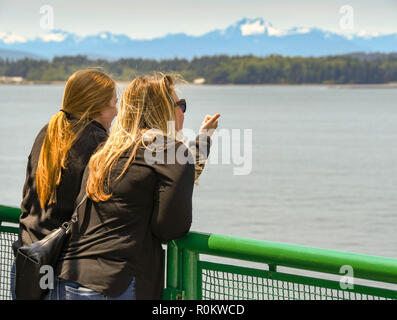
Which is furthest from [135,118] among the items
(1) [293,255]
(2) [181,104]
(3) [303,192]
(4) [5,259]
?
(3) [303,192]

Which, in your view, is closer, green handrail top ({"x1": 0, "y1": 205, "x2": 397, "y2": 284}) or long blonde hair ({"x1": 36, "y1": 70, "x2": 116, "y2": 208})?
green handrail top ({"x1": 0, "y1": 205, "x2": 397, "y2": 284})

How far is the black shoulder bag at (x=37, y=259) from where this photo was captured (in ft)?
8.54

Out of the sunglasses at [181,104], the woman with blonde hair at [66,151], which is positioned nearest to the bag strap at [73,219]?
the woman with blonde hair at [66,151]

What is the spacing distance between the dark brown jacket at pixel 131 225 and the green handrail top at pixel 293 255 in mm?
362

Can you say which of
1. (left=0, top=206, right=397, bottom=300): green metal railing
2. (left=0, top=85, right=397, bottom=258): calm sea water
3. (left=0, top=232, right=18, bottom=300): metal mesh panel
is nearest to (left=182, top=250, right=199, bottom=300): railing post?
(left=0, top=206, right=397, bottom=300): green metal railing

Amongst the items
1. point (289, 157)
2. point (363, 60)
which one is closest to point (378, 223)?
point (289, 157)

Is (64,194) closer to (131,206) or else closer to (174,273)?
(131,206)

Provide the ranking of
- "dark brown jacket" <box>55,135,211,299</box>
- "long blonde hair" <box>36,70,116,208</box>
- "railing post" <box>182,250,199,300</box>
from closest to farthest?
"dark brown jacket" <box>55,135,211,299</box> → "long blonde hair" <box>36,70,116,208</box> → "railing post" <box>182,250,199,300</box>

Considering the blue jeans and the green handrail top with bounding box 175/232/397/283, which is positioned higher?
the green handrail top with bounding box 175/232/397/283

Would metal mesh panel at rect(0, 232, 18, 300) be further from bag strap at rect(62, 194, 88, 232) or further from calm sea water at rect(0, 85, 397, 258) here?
calm sea water at rect(0, 85, 397, 258)

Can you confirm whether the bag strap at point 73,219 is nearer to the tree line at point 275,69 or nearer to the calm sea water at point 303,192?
the calm sea water at point 303,192

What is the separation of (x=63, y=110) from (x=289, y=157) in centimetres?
3822

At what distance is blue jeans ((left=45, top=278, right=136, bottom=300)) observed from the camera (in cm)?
253

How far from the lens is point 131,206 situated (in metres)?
2.55
